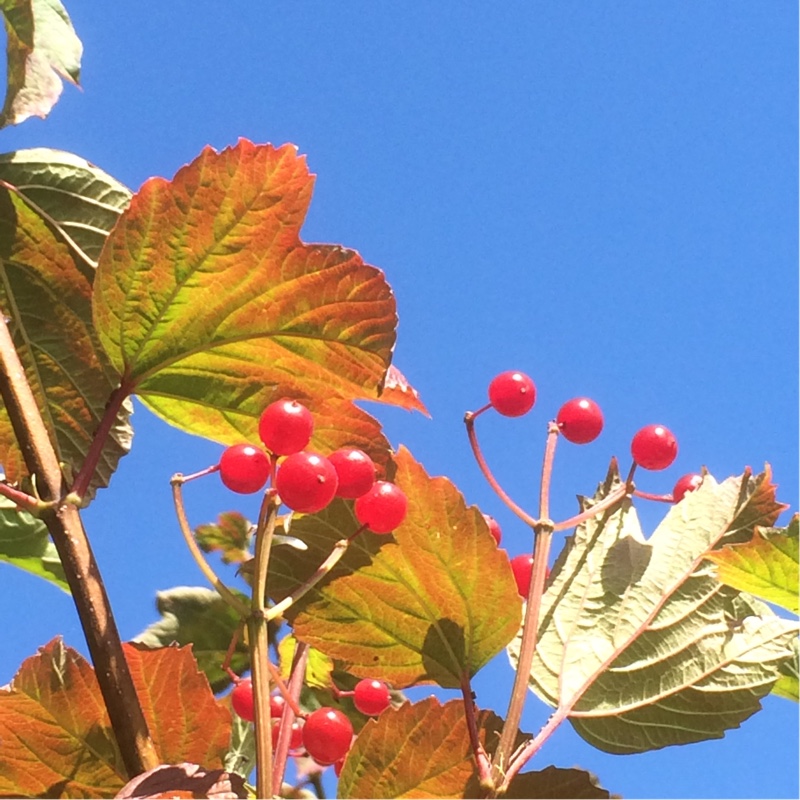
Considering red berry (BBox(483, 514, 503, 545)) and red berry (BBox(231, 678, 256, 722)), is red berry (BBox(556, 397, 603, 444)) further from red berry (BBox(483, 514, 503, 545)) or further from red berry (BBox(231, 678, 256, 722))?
red berry (BBox(231, 678, 256, 722))

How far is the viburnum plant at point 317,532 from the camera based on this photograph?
1.01m

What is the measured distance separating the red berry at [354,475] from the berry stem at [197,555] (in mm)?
165

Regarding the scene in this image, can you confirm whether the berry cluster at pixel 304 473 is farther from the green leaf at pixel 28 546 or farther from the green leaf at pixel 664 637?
the green leaf at pixel 28 546

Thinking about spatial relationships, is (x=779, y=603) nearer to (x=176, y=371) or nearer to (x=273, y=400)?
(x=273, y=400)

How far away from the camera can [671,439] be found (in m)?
1.34

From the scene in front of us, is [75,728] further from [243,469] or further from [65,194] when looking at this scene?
[65,194]

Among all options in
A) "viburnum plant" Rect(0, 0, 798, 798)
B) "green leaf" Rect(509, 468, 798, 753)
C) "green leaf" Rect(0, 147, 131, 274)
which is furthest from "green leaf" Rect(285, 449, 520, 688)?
"green leaf" Rect(0, 147, 131, 274)

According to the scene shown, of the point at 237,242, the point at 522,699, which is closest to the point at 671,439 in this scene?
the point at 522,699

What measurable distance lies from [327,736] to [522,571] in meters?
0.32

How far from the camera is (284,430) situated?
1.03 meters

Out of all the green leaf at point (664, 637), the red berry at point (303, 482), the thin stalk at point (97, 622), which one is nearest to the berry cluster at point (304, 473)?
the red berry at point (303, 482)

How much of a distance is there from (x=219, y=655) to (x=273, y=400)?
0.73 meters

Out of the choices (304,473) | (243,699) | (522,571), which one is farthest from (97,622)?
(522,571)

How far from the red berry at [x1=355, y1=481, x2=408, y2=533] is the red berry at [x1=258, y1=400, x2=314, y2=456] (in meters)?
0.09
